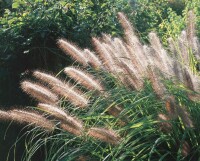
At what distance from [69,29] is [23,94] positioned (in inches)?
33.4

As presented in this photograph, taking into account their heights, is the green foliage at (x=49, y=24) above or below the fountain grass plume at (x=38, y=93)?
above

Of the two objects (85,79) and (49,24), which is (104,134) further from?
(49,24)

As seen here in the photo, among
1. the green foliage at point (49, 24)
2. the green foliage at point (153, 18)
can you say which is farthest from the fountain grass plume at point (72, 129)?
the green foliage at point (153, 18)

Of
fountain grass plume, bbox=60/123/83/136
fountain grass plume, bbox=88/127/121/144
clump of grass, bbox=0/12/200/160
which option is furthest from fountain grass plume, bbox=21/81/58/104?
fountain grass plume, bbox=88/127/121/144

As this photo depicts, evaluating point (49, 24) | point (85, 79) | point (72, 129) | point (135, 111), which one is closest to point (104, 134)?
point (72, 129)

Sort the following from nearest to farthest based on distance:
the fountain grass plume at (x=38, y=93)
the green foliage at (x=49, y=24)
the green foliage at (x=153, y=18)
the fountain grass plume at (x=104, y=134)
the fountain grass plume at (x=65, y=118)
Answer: the fountain grass plume at (x=104, y=134)
the fountain grass plume at (x=65, y=118)
the fountain grass plume at (x=38, y=93)
the green foliage at (x=49, y=24)
the green foliage at (x=153, y=18)

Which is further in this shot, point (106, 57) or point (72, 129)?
point (106, 57)

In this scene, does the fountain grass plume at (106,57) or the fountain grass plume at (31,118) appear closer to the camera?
the fountain grass plume at (31,118)

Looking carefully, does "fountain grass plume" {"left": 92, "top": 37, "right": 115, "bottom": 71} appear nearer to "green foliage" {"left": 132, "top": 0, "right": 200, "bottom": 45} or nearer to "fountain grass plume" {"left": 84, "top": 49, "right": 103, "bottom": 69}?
"fountain grass plume" {"left": 84, "top": 49, "right": 103, "bottom": 69}

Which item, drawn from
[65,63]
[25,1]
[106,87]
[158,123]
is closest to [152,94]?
[158,123]

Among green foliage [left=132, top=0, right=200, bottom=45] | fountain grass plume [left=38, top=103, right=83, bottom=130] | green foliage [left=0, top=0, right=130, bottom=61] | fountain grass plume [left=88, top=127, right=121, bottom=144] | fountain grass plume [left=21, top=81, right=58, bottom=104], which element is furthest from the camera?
green foliage [left=132, top=0, right=200, bottom=45]

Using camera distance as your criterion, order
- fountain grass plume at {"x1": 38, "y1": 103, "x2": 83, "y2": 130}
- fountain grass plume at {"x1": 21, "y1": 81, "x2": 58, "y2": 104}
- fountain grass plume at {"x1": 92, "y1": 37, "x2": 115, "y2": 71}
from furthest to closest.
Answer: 1. fountain grass plume at {"x1": 92, "y1": 37, "x2": 115, "y2": 71}
2. fountain grass plume at {"x1": 21, "y1": 81, "x2": 58, "y2": 104}
3. fountain grass plume at {"x1": 38, "y1": 103, "x2": 83, "y2": 130}

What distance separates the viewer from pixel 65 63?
5.69 meters

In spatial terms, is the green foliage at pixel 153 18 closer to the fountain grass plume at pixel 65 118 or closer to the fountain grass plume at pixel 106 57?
the fountain grass plume at pixel 106 57
